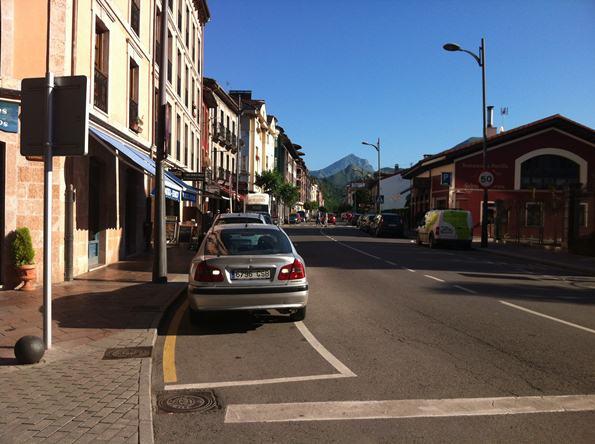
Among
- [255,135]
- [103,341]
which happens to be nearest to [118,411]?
[103,341]

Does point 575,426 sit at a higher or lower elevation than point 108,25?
lower

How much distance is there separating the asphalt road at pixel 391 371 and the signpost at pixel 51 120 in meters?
2.41

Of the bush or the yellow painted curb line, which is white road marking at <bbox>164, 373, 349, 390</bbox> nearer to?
the yellow painted curb line

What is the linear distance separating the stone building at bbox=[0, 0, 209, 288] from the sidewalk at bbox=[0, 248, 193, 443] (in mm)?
1924

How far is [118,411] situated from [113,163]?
40.9ft

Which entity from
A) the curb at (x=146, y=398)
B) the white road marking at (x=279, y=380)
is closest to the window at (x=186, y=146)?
the curb at (x=146, y=398)

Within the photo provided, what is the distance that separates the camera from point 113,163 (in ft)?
52.0

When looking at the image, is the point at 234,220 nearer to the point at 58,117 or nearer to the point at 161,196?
the point at 161,196

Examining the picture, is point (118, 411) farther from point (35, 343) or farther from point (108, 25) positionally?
point (108, 25)

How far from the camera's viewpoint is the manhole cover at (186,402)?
15.4 ft

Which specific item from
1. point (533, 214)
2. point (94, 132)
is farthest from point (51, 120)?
point (533, 214)

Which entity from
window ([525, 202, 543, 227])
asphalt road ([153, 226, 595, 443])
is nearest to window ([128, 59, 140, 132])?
asphalt road ([153, 226, 595, 443])

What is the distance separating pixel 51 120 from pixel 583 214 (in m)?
23.0

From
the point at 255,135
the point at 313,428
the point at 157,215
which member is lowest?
the point at 313,428
